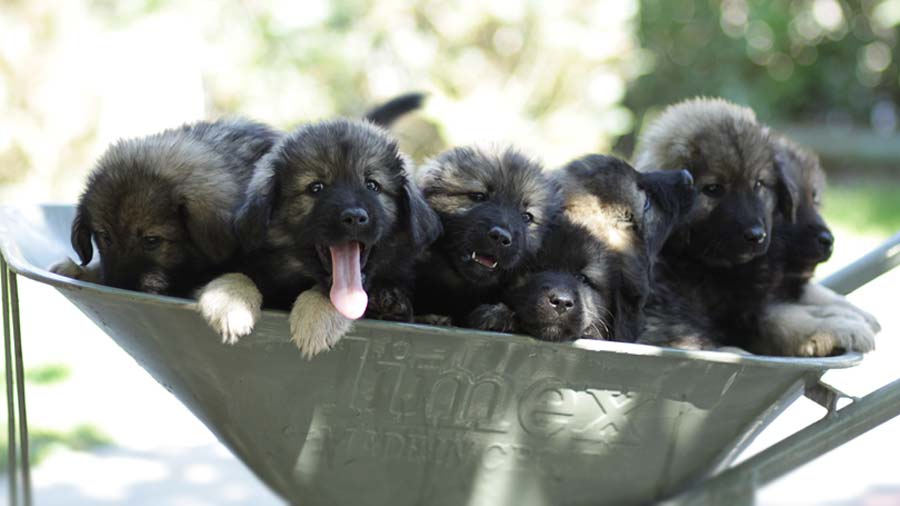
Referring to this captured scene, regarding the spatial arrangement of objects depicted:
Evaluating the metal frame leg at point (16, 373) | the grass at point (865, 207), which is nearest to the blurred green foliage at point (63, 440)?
the metal frame leg at point (16, 373)

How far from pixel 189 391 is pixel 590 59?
280 inches

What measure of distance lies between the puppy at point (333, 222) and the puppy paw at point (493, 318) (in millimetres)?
185

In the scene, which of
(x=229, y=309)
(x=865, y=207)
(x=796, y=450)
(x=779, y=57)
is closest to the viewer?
(x=229, y=309)

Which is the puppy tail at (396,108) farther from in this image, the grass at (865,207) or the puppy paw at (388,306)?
the grass at (865,207)

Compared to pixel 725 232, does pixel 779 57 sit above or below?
above

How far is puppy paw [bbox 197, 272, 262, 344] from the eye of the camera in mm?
2414

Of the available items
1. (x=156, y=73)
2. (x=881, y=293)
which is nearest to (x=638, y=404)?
(x=881, y=293)

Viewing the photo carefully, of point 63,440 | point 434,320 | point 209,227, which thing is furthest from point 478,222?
point 63,440

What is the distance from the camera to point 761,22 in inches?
480

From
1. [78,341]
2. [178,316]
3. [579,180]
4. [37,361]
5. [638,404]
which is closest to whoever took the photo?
[178,316]

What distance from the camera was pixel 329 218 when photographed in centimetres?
267

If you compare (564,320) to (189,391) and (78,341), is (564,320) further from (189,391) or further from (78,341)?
(78,341)

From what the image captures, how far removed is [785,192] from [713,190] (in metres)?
0.26

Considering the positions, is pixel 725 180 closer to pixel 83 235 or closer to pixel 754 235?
pixel 754 235
